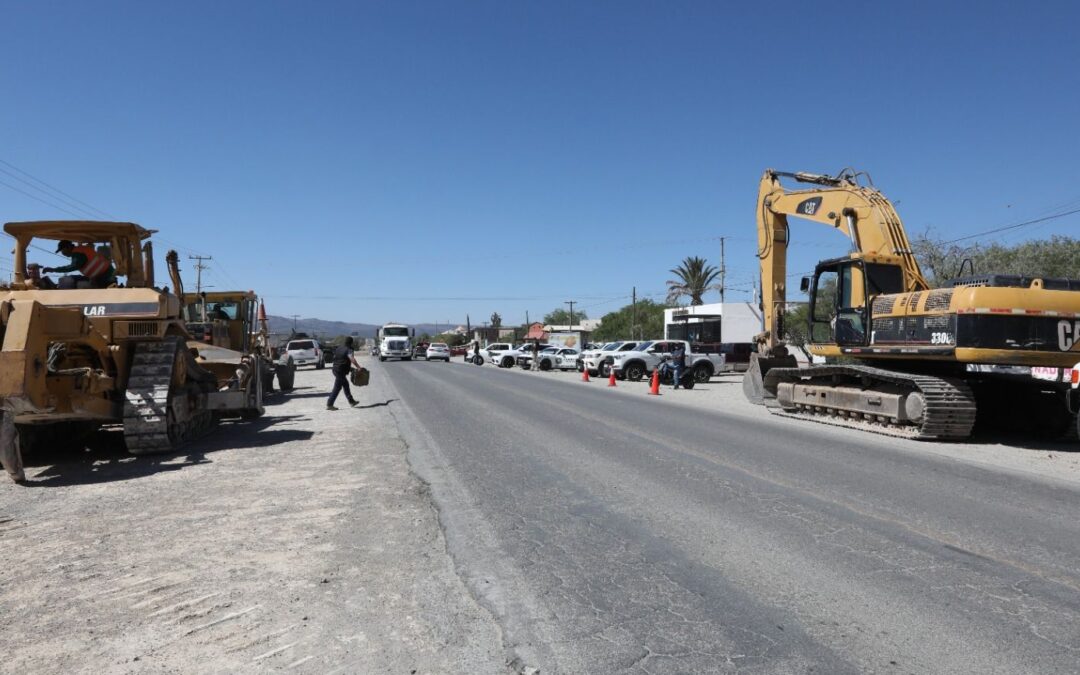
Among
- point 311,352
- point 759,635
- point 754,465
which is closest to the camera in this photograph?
point 759,635

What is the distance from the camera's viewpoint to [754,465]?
895 centimetres

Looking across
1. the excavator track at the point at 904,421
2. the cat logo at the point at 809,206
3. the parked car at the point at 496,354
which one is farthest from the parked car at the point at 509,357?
the excavator track at the point at 904,421

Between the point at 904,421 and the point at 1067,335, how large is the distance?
8.65ft

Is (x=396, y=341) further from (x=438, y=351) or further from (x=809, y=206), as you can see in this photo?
(x=809, y=206)

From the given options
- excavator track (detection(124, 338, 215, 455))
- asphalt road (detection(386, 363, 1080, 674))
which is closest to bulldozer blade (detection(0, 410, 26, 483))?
excavator track (detection(124, 338, 215, 455))

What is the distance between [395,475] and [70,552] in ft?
A: 11.3

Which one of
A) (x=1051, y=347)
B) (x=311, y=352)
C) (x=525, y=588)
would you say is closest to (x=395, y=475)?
(x=525, y=588)

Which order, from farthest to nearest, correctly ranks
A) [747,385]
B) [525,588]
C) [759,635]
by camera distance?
[747,385] → [525,588] → [759,635]

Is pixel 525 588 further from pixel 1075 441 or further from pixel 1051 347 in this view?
pixel 1075 441

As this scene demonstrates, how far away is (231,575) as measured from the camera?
479 centimetres

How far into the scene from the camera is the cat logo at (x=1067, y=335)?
11.0m

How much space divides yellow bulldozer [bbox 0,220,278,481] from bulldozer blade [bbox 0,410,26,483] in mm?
10

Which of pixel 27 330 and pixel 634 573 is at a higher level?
pixel 27 330

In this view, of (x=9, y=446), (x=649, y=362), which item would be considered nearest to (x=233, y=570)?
(x=9, y=446)
